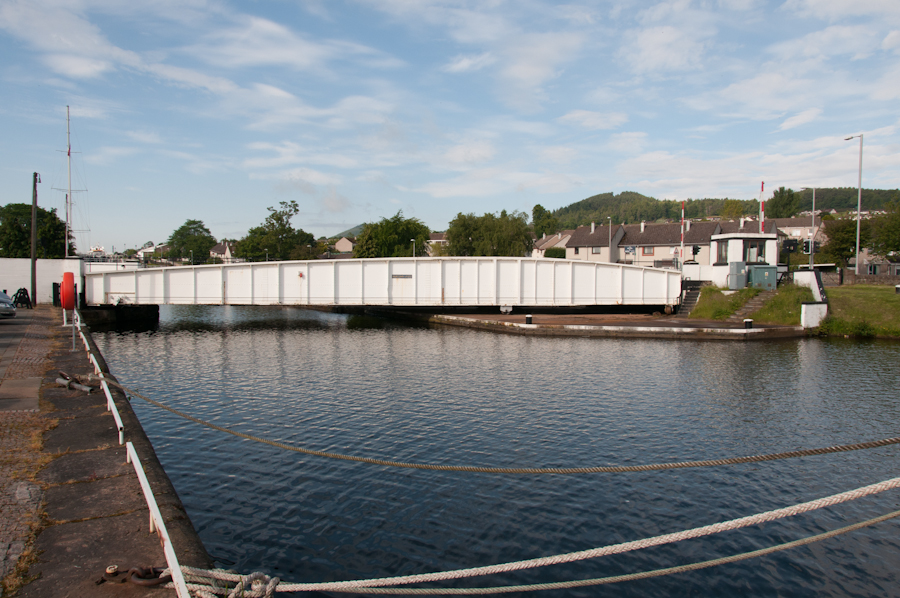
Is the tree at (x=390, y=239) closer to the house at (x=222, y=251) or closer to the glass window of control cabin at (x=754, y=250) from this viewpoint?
the glass window of control cabin at (x=754, y=250)

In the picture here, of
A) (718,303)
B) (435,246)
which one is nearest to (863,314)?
(718,303)

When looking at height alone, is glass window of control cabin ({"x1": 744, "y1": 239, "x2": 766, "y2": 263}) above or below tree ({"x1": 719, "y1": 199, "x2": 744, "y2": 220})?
below

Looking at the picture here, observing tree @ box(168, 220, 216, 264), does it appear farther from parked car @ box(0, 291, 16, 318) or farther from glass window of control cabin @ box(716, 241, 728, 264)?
glass window of control cabin @ box(716, 241, 728, 264)

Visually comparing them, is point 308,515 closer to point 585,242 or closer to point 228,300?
point 228,300

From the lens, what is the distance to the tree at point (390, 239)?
88.6m

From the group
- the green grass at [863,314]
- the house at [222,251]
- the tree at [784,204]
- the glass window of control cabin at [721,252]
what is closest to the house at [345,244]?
the house at [222,251]

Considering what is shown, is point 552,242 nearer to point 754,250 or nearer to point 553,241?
point 553,241

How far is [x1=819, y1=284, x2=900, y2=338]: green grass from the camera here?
90.1ft

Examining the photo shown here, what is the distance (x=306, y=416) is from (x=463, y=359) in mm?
9790

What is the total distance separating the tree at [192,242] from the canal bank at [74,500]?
14485 cm

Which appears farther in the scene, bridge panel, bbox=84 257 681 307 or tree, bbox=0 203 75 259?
tree, bbox=0 203 75 259

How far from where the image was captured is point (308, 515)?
812 centimetres

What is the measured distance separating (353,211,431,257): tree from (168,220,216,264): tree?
7378 centimetres

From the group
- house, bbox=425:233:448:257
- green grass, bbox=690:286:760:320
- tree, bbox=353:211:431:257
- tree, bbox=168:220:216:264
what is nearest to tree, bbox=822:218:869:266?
green grass, bbox=690:286:760:320
